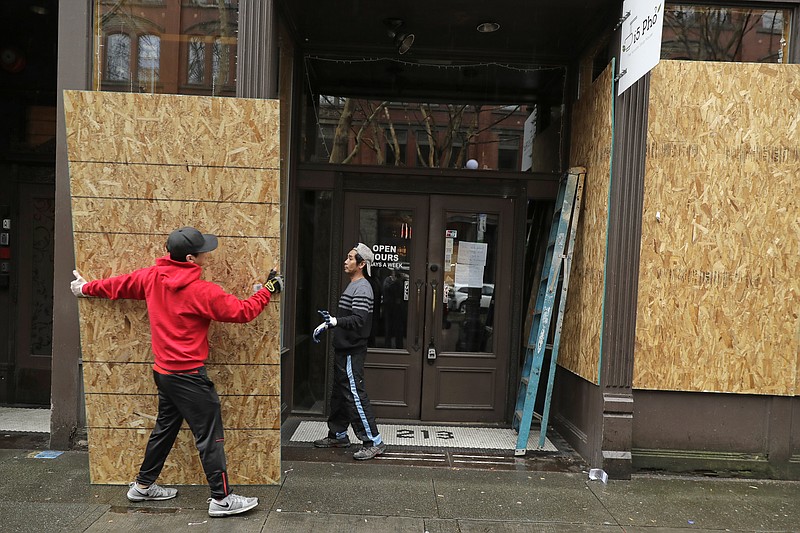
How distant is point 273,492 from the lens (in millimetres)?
4582

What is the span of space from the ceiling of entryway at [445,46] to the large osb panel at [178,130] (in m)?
1.53

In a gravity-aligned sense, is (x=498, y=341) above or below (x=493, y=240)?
below

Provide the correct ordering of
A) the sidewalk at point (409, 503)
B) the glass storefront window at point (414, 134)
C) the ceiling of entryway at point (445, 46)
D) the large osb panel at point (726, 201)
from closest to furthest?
the sidewalk at point (409, 503) < the large osb panel at point (726, 201) < the ceiling of entryway at point (445, 46) < the glass storefront window at point (414, 134)

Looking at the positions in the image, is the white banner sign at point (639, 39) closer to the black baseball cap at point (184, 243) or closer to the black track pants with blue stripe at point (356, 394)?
the black track pants with blue stripe at point (356, 394)

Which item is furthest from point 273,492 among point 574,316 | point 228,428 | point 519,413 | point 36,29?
point 36,29

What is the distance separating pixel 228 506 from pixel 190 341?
1.16m

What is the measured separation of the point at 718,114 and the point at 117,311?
518 centimetres

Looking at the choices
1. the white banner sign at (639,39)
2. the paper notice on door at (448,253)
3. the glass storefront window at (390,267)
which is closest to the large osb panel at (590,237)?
the white banner sign at (639,39)

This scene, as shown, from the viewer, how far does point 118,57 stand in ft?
17.6

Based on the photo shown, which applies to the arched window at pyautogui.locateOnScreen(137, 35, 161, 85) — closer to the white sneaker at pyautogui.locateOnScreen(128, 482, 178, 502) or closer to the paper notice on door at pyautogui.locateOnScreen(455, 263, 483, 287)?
the white sneaker at pyautogui.locateOnScreen(128, 482, 178, 502)

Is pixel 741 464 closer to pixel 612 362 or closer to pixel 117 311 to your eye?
pixel 612 362

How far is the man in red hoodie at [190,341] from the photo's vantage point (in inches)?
161

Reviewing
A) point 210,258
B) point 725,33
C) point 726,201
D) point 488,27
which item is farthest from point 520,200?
point 210,258

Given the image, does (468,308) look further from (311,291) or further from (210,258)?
(210,258)
